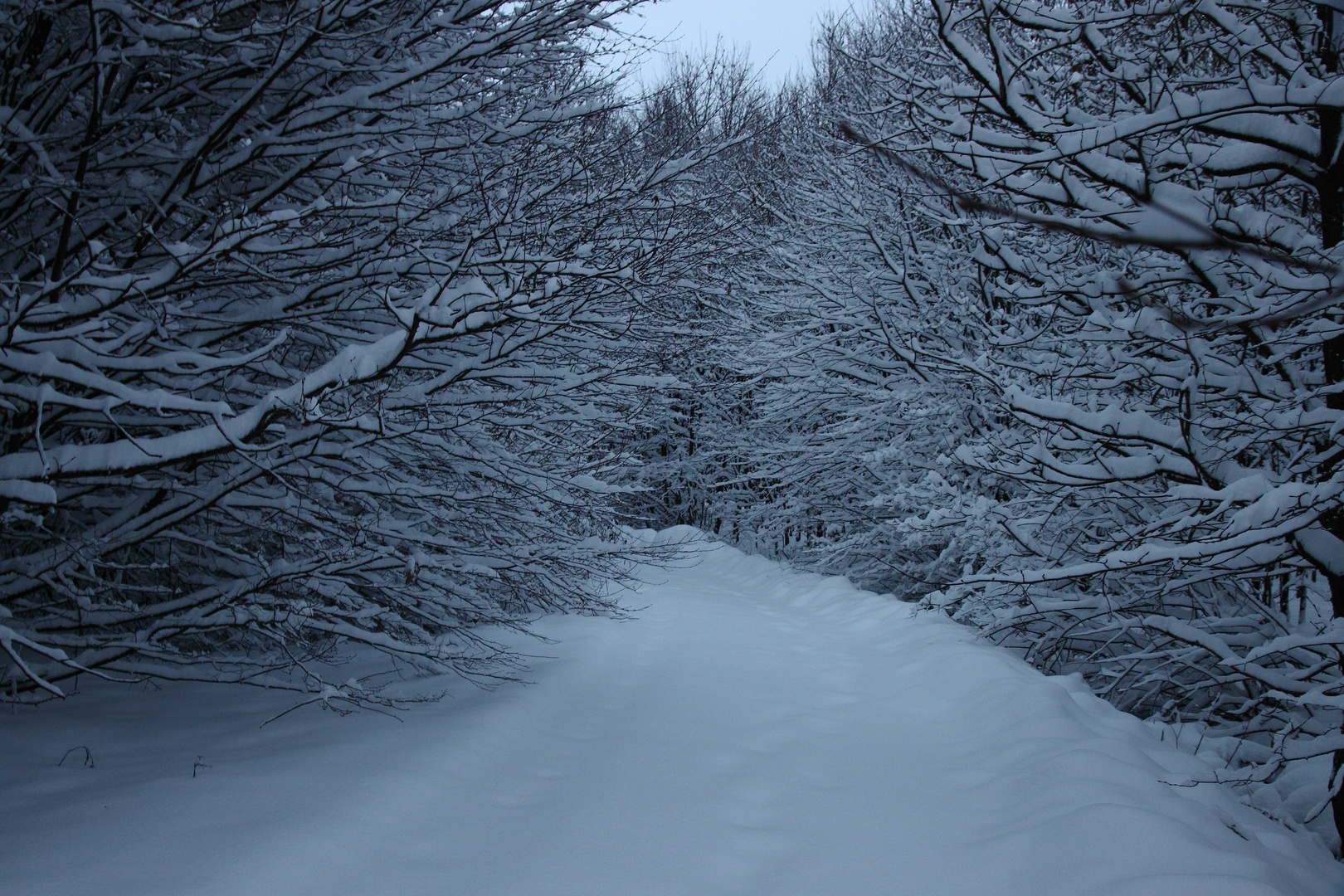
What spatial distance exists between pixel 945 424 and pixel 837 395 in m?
2.00

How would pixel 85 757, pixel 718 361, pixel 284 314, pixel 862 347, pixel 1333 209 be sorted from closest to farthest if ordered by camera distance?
pixel 1333 209, pixel 85 757, pixel 284 314, pixel 862 347, pixel 718 361

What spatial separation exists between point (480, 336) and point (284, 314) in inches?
41.9

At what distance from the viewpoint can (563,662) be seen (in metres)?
6.00

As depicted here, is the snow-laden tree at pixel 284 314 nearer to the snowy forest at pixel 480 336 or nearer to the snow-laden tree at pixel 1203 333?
the snowy forest at pixel 480 336

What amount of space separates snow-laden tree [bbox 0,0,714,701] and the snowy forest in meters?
0.03

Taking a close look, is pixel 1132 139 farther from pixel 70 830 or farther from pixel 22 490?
pixel 70 830

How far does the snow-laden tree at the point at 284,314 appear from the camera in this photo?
302 centimetres

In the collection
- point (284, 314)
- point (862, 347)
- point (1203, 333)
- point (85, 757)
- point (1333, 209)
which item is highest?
point (862, 347)

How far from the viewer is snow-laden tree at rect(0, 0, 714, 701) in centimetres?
302

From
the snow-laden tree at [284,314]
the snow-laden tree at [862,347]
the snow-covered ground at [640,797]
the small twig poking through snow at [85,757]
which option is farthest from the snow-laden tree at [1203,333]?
the small twig poking through snow at [85,757]

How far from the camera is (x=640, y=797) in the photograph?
3537 mm

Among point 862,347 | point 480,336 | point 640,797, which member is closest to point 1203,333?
point 640,797

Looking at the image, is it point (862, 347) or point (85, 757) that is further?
point (862, 347)

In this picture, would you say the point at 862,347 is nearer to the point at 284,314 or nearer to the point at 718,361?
the point at 718,361
